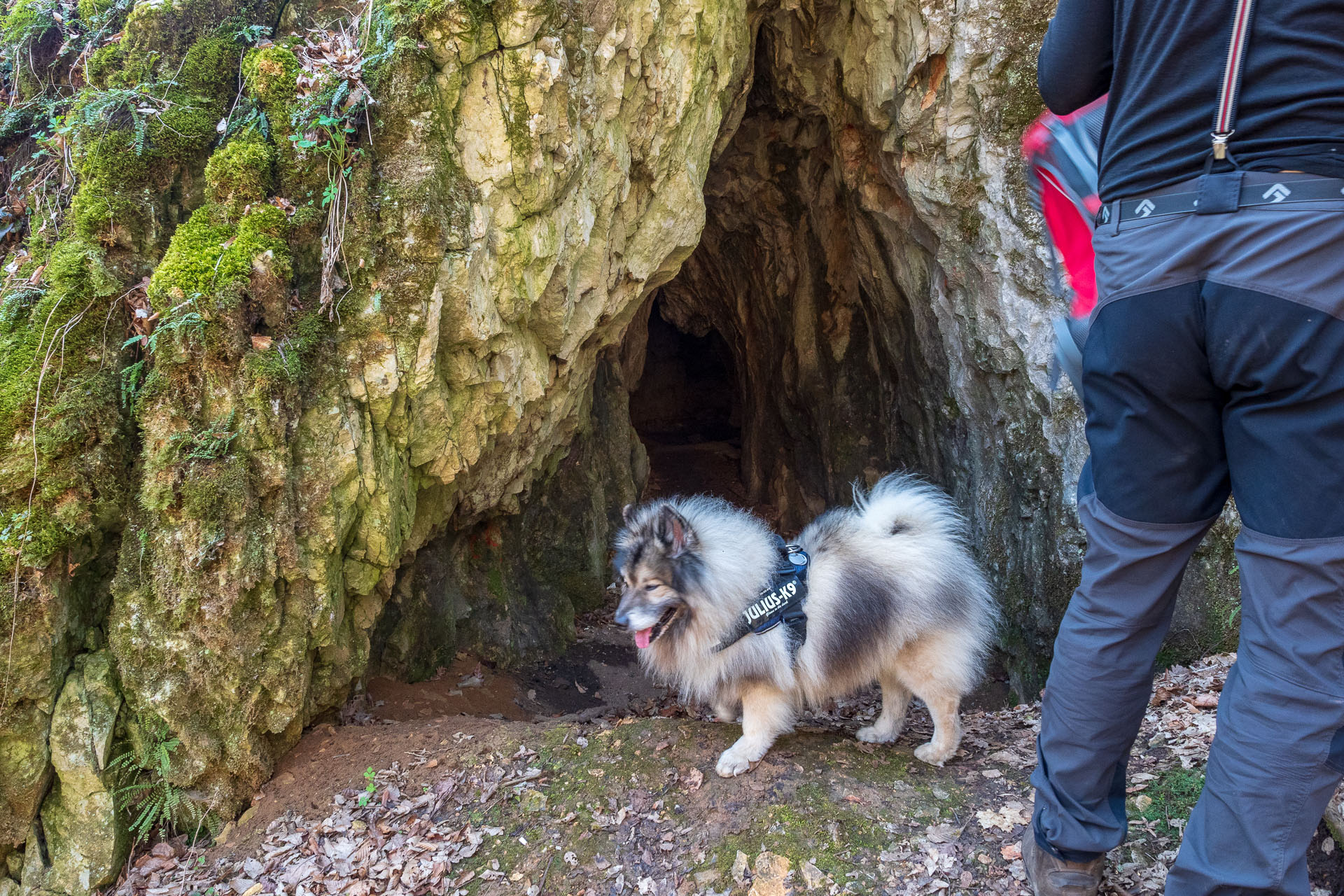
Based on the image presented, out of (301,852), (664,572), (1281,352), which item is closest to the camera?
(1281,352)

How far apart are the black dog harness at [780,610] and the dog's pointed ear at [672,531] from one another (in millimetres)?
438

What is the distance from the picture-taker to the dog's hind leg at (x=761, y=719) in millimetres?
3359

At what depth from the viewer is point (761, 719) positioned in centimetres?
339

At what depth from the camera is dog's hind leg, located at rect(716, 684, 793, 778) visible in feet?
11.0

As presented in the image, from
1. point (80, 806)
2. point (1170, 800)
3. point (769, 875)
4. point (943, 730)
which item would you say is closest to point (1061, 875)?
point (1170, 800)

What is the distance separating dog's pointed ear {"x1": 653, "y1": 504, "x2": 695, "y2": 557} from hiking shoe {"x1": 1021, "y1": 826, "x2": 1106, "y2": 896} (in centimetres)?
172

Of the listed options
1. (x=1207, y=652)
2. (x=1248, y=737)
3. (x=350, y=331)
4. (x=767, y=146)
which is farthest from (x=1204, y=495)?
(x=767, y=146)

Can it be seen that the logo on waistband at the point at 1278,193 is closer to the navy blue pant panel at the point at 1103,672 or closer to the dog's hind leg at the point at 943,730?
the navy blue pant panel at the point at 1103,672

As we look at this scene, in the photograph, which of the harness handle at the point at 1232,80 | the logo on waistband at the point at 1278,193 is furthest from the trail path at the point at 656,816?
the harness handle at the point at 1232,80

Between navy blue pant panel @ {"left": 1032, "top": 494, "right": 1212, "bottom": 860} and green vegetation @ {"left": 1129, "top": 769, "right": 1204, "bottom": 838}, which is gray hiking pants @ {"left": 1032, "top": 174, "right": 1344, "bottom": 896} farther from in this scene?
green vegetation @ {"left": 1129, "top": 769, "right": 1204, "bottom": 838}

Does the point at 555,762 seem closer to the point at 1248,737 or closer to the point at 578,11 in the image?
the point at 1248,737

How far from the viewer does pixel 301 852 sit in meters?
3.01

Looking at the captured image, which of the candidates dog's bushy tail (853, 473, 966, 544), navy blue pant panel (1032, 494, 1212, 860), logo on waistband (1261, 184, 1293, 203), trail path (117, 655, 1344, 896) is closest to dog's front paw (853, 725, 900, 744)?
trail path (117, 655, 1344, 896)

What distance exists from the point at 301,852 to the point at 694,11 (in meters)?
4.89
